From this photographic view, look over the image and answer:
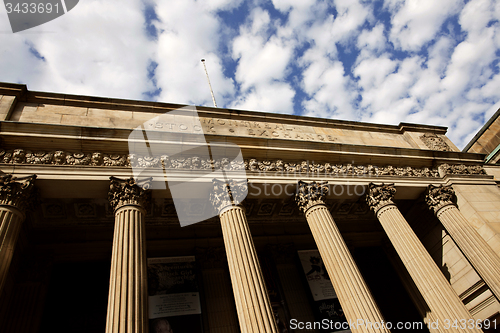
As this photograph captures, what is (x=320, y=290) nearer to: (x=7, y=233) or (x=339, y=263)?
(x=339, y=263)

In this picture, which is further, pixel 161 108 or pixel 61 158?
pixel 161 108

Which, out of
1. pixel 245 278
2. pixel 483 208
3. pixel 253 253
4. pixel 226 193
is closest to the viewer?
pixel 245 278

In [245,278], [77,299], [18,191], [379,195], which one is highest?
[18,191]

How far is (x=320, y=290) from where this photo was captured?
16.1 metres

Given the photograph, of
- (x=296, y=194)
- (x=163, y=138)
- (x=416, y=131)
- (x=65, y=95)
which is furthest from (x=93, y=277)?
(x=416, y=131)

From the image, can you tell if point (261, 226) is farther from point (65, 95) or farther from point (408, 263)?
point (65, 95)

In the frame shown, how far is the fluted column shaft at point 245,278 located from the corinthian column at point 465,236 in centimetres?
987

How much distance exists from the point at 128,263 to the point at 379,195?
1152cm

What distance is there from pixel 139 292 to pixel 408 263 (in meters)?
10.6

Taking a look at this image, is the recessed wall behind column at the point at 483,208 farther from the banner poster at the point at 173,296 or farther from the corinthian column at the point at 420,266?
the banner poster at the point at 173,296

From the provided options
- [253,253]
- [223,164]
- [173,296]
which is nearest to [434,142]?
[223,164]

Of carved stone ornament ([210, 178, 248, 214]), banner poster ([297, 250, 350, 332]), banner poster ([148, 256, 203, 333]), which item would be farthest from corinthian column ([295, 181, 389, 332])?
banner poster ([148, 256, 203, 333])

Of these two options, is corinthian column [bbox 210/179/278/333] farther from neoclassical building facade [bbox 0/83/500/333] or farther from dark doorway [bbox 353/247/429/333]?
dark doorway [bbox 353/247/429/333]

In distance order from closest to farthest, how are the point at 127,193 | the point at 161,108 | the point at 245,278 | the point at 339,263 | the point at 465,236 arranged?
the point at 245,278 < the point at 127,193 < the point at 339,263 < the point at 465,236 < the point at 161,108
